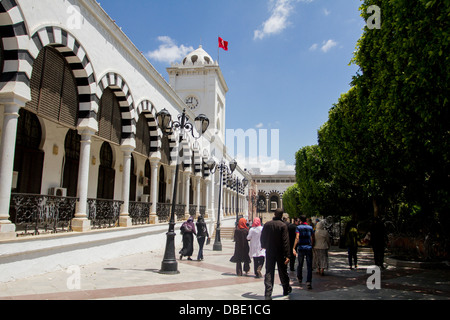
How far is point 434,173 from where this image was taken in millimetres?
8305

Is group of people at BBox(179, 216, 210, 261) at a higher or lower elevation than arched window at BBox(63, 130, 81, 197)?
lower

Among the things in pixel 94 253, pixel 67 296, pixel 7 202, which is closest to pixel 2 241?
pixel 7 202

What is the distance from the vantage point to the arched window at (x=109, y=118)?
11.5 m

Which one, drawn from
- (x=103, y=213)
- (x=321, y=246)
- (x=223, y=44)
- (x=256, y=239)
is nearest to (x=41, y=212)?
(x=103, y=213)

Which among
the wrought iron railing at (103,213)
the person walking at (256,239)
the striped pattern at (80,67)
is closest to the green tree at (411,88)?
the person walking at (256,239)

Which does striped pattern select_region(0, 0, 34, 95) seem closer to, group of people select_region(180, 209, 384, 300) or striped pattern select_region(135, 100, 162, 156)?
group of people select_region(180, 209, 384, 300)

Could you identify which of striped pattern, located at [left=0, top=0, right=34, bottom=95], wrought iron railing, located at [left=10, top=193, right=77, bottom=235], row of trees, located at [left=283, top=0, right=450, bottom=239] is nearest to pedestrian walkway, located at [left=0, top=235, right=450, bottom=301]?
wrought iron railing, located at [left=10, top=193, right=77, bottom=235]

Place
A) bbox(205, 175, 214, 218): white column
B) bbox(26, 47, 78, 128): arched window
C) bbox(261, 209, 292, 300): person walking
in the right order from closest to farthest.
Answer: bbox(261, 209, 292, 300): person walking, bbox(26, 47, 78, 128): arched window, bbox(205, 175, 214, 218): white column

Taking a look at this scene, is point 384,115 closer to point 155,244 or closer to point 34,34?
point 34,34

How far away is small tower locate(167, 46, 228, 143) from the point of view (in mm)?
34188

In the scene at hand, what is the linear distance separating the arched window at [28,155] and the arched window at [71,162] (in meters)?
1.34

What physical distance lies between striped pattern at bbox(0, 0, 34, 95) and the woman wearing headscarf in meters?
6.41

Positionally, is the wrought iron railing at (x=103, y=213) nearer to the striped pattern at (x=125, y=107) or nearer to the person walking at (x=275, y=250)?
the striped pattern at (x=125, y=107)

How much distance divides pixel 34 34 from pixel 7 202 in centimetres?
402
